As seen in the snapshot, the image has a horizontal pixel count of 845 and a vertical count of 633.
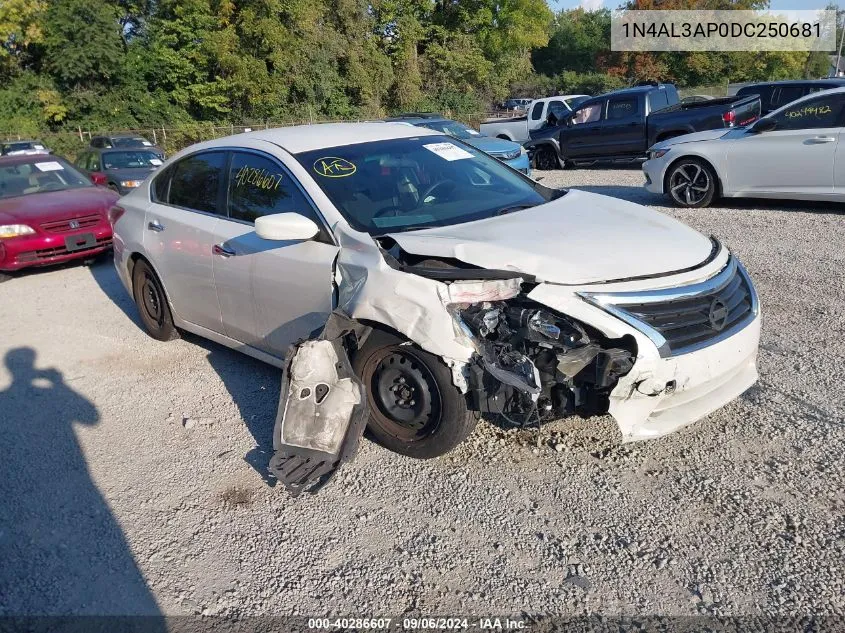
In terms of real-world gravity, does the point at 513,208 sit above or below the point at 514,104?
above

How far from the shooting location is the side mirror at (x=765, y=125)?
9297mm

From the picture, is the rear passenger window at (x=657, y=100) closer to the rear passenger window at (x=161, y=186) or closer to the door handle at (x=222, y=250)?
the rear passenger window at (x=161, y=186)

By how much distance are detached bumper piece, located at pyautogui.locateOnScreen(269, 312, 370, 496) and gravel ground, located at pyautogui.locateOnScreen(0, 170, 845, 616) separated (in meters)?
0.19

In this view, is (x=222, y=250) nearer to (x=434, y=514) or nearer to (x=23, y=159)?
(x=434, y=514)

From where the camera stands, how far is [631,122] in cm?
1573

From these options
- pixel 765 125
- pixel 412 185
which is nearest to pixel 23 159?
pixel 412 185

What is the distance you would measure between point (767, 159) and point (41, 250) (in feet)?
30.9

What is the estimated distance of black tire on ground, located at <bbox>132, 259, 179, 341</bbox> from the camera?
5.82 m

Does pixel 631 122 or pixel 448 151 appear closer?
pixel 448 151

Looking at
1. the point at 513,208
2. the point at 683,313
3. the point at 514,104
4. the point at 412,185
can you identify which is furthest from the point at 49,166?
the point at 514,104

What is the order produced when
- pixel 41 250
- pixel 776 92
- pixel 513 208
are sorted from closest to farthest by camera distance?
1. pixel 513 208
2. pixel 41 250
3. pixel 776 92

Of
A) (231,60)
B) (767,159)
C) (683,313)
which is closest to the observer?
(683,313)

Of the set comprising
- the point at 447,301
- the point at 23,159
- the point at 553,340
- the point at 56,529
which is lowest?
the point at 56,529

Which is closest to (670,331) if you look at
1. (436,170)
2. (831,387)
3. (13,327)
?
(831,387)
